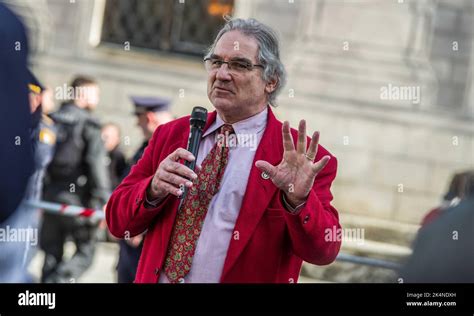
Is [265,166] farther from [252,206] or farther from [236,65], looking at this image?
[236,65]

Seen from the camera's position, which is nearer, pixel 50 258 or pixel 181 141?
pixel 181 141

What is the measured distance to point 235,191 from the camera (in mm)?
2842

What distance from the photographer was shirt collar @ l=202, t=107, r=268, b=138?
294 cm

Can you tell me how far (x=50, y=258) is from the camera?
6.13m

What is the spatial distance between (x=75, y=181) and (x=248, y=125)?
141 inches

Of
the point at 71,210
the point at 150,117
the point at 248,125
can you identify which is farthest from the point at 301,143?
the point at 71,210

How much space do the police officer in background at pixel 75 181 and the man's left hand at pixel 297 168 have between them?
3605mm

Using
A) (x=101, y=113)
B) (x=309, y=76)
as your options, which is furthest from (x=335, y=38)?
(x=101, y=113)

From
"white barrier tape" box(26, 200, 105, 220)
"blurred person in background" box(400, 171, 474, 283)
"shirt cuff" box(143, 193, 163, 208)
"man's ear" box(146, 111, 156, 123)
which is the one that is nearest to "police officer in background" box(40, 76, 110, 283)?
"white barrier tape" box(26, 200, 105, 220)

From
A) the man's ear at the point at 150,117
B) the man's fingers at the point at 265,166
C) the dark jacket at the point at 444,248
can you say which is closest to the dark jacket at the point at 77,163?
the man's ear at the point at 150,117

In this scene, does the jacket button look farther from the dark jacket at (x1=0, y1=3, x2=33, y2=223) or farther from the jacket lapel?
the dark jacket at (x1=0, y1=3, x2=33, y2=223)

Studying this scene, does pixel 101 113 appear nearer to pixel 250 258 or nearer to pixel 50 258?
pixel 50 258

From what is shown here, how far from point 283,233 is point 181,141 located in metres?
0.42
